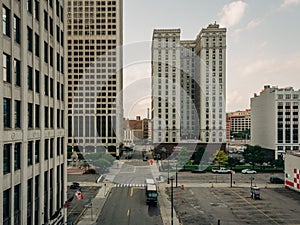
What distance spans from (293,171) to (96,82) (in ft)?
234

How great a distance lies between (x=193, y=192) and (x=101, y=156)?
33.6 metres

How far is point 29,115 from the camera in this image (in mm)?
20859

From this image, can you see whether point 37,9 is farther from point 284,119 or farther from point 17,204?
point 284,119

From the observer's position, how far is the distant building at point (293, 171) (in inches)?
1903

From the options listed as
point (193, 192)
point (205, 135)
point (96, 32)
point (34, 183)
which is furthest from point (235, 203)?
point (96, 32)

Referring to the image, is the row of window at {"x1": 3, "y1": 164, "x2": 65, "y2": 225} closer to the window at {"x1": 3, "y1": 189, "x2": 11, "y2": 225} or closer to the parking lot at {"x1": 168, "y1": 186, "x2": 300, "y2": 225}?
the window at {"x1": 3, "y1": 189, "x2": 11, "y2": 225}

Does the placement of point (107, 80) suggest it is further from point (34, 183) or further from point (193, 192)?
point (34, 183)

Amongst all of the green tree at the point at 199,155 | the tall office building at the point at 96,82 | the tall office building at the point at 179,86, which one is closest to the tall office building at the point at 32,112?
the green tree at the point at 199,155

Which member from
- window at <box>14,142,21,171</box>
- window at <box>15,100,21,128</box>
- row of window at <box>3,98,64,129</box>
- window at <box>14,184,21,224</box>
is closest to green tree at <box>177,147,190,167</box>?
row of window at <box>3,98,64,129</box>

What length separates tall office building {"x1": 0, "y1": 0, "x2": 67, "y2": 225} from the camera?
1708 centimetres

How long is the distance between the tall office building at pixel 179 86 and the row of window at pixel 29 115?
223ft

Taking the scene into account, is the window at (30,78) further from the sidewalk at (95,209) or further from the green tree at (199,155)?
the green tree at (199,155)

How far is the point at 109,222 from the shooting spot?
33344mm

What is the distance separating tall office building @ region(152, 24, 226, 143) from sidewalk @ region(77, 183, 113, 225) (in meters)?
48.4
